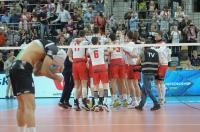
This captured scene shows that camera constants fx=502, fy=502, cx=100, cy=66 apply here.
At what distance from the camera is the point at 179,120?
37.9ft

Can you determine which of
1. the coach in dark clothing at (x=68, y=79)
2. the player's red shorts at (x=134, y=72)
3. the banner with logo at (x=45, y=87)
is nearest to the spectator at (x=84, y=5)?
the banner with logo at (x=45, y=87)

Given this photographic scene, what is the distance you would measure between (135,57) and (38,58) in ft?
23.3

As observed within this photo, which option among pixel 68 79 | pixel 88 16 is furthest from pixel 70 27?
pixel 68 79

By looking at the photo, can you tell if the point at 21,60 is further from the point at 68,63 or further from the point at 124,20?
the point at 124,20

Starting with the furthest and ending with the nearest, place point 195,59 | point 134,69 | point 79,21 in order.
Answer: point 79,21 < point 195,59 < point 134,69

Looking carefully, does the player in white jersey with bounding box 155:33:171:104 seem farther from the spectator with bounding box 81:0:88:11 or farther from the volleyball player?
the spectator with bounding box 81:0:88:11

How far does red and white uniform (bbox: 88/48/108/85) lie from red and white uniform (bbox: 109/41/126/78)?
0.82 m

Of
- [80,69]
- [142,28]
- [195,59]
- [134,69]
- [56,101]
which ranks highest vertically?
[142,28]

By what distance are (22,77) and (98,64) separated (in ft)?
20.6

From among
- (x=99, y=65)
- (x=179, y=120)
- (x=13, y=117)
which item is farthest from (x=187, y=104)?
(x=13, y=117)

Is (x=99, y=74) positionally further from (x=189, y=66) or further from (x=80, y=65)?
(x=189, y=66)

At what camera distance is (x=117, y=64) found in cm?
1498

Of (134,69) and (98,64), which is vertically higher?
(98,64)

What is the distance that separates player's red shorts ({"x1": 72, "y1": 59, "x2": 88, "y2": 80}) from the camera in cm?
1448
